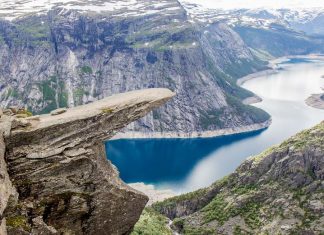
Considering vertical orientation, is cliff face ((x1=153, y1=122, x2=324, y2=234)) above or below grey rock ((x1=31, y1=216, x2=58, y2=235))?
below

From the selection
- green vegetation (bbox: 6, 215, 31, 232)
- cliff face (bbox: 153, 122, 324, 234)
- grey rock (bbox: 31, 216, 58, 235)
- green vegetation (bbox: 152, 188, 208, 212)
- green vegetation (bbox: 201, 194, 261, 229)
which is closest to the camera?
green vegetation (bbox: 6, 215, 31, 232)

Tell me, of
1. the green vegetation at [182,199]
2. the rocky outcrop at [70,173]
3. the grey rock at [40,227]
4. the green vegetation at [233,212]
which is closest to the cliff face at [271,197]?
the green vegetation at [233,212]

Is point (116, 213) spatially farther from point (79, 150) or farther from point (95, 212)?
point (79, 150)

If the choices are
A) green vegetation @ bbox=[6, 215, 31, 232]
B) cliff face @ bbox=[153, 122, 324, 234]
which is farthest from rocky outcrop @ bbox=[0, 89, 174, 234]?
cliff face @ bbox=[153, 122, 324, 234]

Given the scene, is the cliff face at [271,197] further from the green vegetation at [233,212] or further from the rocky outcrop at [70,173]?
the rocky outcrop at [70,173]

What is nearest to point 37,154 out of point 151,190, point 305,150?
point 305,150

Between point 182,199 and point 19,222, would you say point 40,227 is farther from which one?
point 182,199

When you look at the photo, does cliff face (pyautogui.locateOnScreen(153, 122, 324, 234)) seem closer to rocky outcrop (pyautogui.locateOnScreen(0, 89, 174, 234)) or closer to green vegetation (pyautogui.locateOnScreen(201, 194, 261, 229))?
green vegetation (pyautogui.locateOnScreen(201, 194, 261, 229))
